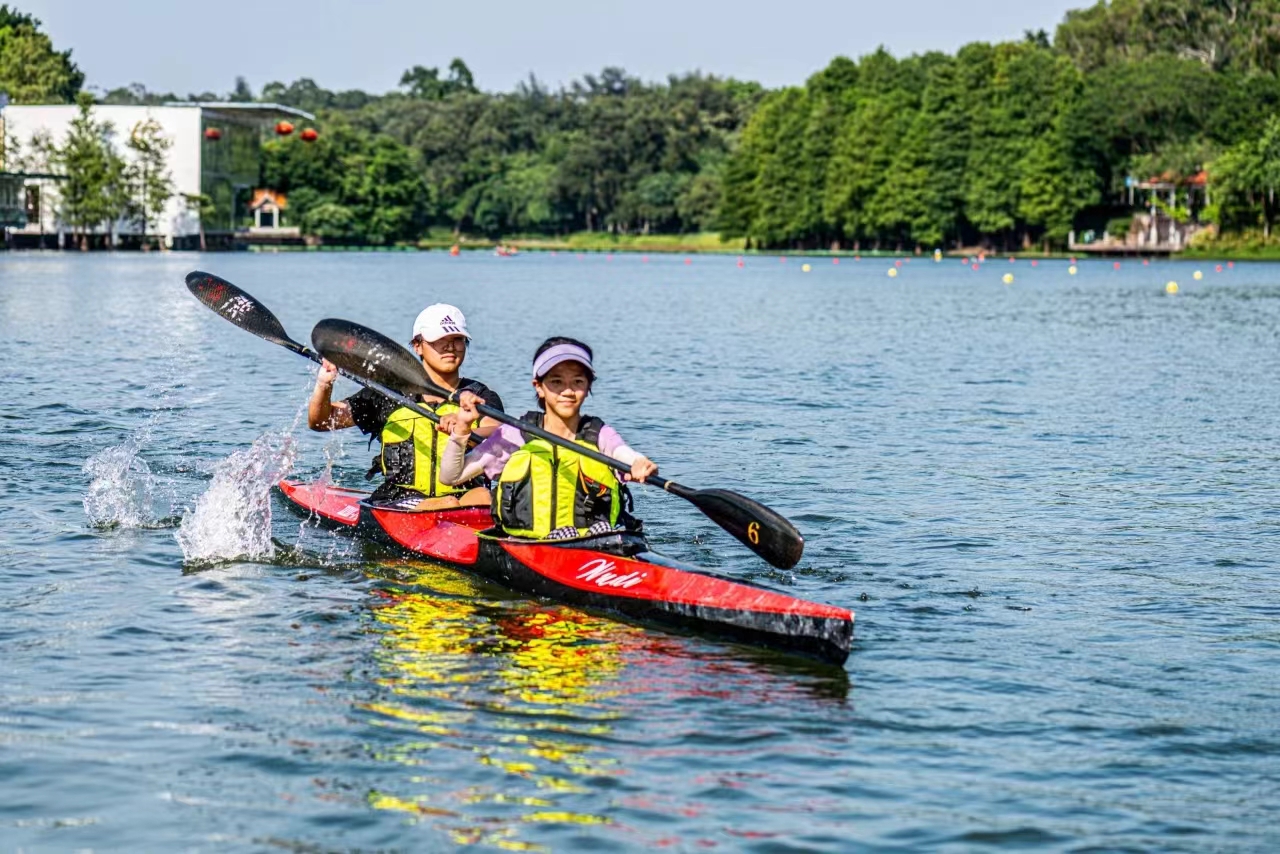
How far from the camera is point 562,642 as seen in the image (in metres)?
10.9

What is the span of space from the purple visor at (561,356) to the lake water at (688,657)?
1.71m

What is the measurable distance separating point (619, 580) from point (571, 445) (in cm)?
94

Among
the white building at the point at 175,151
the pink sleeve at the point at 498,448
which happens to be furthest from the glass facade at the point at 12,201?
the pink sleeve at the point at 498,448

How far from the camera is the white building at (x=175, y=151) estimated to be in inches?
4439

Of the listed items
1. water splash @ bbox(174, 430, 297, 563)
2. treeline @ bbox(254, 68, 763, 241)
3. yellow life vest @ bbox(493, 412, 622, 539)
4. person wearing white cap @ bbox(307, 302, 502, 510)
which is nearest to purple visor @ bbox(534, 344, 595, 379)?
yellow life vest @ bbox(493, 412, 622, 539)

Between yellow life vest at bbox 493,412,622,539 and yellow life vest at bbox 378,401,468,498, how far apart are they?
1.40 meters

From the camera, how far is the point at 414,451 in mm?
13711

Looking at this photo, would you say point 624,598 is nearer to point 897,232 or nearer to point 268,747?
point 268,747

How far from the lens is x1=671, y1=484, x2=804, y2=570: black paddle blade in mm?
11258

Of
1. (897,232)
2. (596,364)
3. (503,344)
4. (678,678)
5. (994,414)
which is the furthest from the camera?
(897,232)

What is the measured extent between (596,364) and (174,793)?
26887 mm

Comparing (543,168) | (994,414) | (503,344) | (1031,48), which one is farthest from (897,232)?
(994,414)

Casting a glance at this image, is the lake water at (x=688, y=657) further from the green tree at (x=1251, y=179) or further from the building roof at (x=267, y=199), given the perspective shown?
the building roof at (x=267, y=199)

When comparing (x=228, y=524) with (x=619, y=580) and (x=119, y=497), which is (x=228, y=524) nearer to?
(x=119, y=497)
